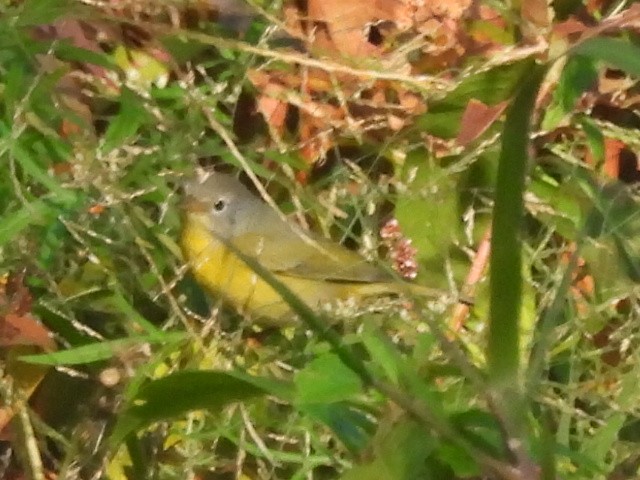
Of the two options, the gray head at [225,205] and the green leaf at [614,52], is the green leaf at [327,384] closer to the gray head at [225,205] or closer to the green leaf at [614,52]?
the green leaf at [614,52]

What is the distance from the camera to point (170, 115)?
1.20m

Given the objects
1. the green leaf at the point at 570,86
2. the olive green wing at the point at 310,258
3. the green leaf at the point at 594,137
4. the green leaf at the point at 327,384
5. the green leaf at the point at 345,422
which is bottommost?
Answer: the olive green wing at the point at 310,258

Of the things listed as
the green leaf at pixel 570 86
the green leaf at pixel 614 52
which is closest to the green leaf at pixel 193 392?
the green leaf at pixel 614 52

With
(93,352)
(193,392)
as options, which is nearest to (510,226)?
(193,392)

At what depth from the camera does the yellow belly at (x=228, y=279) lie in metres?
1.15

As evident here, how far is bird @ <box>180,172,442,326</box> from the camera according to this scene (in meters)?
1.18

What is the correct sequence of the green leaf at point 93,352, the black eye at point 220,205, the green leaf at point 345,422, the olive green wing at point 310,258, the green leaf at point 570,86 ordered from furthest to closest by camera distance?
the black eye at point 220,205 → the olive green wing at point 310,258 → the green leaf at point 570,86 → the green leaf at point 93,352 → the green leaf at point 345,422

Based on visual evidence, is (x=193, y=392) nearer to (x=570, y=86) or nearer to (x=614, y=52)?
(x=614, y=52)

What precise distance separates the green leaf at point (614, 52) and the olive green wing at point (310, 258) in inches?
25.9

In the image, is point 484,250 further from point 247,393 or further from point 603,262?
point 247,393

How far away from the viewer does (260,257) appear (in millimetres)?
1355

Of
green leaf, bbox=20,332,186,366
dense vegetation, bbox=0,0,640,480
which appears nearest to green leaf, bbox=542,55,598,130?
dense vegetation, bbox=0,0,640,480

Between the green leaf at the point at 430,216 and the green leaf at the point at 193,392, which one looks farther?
the green leaf at the point at 430,216

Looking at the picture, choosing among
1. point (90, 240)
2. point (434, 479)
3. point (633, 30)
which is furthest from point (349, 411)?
point (633, 30)
